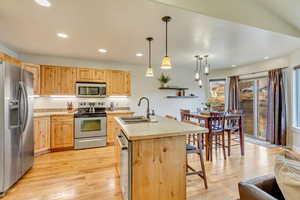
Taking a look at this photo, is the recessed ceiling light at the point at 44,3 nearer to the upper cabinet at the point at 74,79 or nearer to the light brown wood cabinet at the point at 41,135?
the upper cabinet at the point at 74,79

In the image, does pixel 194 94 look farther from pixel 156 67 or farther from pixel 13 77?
pixel 13 77

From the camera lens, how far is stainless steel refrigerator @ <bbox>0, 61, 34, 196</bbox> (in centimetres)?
210

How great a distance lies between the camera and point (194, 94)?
6.11 metres

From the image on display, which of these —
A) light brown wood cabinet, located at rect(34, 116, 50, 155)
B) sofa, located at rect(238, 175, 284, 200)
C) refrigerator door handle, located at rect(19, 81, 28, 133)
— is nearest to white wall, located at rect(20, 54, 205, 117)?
light brown wood cabinet, located at rect(34, 116, 50, 155)

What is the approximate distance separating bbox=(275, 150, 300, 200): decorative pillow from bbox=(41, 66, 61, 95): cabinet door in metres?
4.53

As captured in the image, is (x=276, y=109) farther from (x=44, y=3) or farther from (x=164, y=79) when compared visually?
(x=44, y=3)

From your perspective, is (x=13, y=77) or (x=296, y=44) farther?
(x=296, y=44)

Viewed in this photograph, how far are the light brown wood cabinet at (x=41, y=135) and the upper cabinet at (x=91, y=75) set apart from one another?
4.34 ft

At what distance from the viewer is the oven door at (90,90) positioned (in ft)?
13.8

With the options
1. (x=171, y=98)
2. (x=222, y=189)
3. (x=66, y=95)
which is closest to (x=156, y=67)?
(x=171, y=98)

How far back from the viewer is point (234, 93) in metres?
5.45

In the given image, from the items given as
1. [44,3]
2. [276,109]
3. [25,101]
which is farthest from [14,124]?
[276,109]

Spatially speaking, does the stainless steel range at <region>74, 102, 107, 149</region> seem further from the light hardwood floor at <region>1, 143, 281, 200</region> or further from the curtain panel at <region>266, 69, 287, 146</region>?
the curtain panel at <region>266, 69, 287, 146</region>

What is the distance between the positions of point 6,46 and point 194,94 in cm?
577
